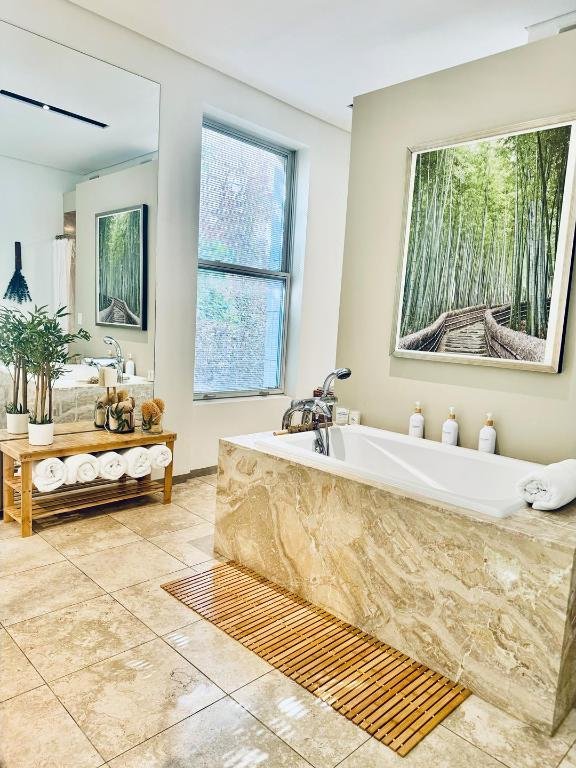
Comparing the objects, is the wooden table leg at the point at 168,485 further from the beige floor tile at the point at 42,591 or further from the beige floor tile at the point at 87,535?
the beige floor tile at the point at 42,591

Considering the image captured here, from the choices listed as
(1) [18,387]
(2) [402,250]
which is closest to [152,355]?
(1) [18,387]

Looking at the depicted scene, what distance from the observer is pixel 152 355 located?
11.8 ft

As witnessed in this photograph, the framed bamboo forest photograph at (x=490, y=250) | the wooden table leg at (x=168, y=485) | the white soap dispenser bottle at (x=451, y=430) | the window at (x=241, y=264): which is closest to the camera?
the framed bamboo forest photograph at (x=490, y=250)

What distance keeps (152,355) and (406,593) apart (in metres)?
2.28

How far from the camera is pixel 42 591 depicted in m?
2.30

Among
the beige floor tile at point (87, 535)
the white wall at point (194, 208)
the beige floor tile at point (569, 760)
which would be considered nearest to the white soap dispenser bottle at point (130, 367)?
the white wall at point (194, 208)

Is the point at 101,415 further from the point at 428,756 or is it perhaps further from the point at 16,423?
the point at 428,756

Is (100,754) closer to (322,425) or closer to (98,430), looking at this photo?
(322,425)

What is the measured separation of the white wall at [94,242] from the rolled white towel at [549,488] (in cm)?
244

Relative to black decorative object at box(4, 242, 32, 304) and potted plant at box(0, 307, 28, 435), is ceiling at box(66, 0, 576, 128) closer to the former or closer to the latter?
black decorative object at box(4, 242, 32, 304)

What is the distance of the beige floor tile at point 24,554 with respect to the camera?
2.49 meters

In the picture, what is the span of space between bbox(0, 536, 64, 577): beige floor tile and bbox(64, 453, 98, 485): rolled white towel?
0.34 meters

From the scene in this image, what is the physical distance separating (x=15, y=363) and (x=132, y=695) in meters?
1.94

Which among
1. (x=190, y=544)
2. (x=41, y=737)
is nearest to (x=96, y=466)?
(x=190, y=544)
